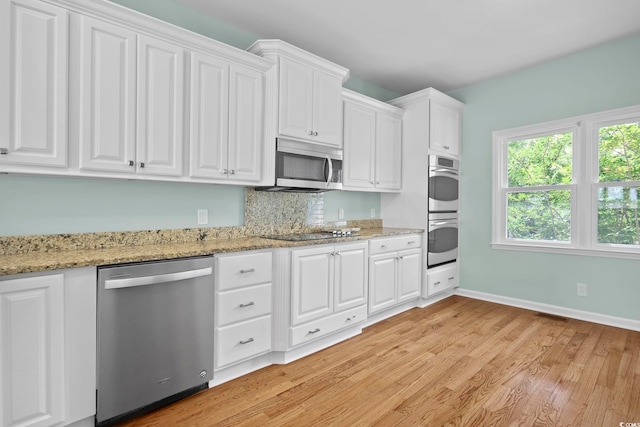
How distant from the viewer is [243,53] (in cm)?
238

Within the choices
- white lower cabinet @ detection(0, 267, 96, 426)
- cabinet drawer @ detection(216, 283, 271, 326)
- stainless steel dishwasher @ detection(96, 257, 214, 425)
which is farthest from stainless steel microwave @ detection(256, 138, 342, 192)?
white lower cabinet @ detection(0, 267, 96, 426)

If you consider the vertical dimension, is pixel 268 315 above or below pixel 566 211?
below

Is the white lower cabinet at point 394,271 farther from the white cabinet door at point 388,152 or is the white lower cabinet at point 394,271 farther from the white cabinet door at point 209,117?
the white cabinet door at point 209,117

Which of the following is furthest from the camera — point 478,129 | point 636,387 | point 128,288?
point 478,129

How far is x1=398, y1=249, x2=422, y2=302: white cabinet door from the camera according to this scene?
345cm

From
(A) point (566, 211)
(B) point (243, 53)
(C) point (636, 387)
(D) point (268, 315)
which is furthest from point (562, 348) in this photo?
A: (B) point (243, 53)

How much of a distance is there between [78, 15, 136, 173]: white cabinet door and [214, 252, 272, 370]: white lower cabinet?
0.89 m

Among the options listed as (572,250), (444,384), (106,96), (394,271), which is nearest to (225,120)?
(106,96)

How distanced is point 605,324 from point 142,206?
4397 mm

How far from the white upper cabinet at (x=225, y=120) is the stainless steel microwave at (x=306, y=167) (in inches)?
7.8

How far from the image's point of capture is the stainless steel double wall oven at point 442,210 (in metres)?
3.79

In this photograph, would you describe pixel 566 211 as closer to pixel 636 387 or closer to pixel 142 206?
pixel 636 387

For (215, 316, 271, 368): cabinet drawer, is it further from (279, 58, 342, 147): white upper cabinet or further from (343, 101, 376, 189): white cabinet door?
(343, 101, 376, 189): white cabinet door

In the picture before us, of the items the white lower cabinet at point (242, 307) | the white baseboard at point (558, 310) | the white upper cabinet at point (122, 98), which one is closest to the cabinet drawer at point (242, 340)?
the white lower cabinet at point (242, 307)
